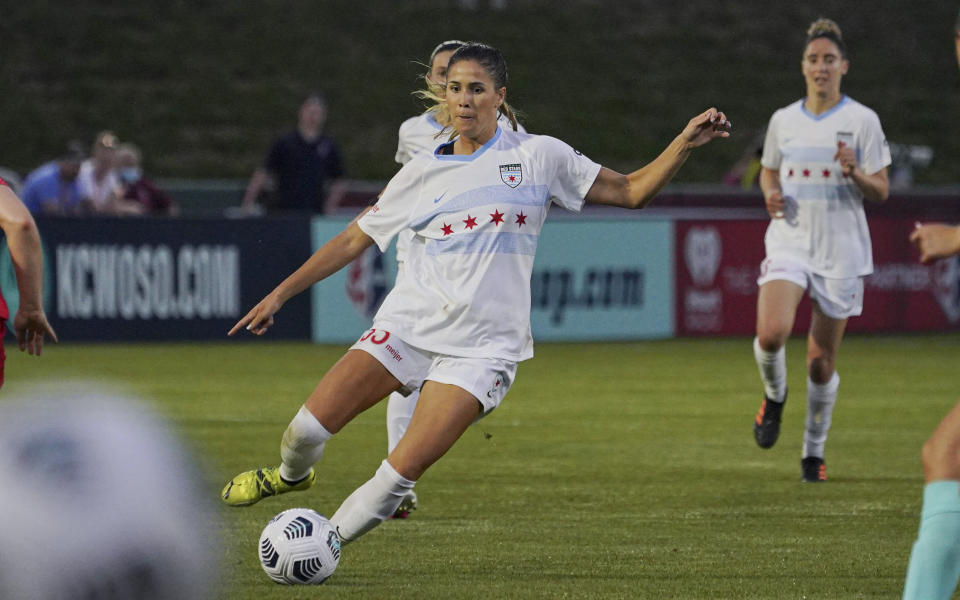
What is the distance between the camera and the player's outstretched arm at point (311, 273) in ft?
20.8

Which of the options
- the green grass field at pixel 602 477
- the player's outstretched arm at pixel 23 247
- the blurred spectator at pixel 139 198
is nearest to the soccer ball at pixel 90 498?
the green grass field at pixel 602 477

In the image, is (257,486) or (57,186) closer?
(257,486)

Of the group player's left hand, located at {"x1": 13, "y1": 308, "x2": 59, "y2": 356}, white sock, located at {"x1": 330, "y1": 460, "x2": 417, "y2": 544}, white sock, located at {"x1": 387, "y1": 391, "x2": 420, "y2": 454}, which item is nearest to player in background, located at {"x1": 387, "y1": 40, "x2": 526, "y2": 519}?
white sock, located at {"x1": 387, "y1": 391, "x2": 420, "y2": 454}

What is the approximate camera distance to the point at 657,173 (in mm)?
6496

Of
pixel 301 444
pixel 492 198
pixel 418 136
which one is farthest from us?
pixel 418 136

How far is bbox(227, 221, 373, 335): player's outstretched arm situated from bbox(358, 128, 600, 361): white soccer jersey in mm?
70

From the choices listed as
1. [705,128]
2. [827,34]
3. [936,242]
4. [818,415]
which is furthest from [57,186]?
[936,242]

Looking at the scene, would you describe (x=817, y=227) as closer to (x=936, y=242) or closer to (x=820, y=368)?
(x=820, y=368)

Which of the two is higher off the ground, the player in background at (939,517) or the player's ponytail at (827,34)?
the player's ponytail at (827,34)

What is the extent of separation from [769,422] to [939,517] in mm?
5173

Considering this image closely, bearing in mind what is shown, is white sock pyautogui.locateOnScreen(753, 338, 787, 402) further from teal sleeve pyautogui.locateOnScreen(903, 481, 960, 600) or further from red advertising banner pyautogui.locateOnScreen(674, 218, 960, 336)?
red advertising banner pyautogui.locateOnScreen(674, 218, 960, 336)

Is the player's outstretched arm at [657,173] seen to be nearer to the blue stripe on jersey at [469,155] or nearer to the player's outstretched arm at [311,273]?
the blue stripe on jersey at [469,155]

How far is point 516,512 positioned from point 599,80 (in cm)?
2764

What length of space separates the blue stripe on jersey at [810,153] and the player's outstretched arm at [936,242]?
501 centimetres
